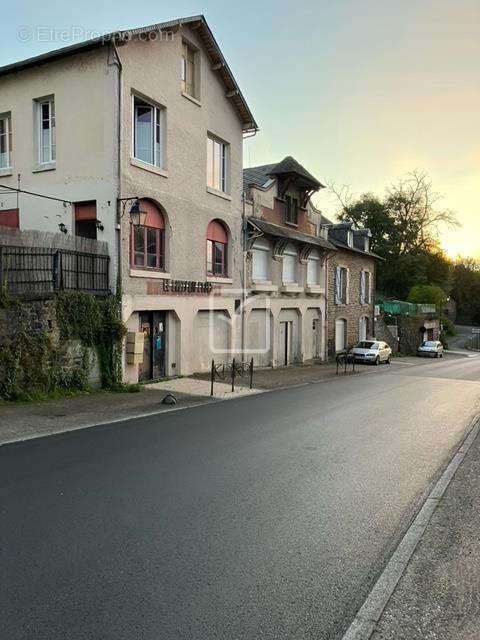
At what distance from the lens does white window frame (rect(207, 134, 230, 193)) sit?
64.4 ft

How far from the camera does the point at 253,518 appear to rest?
525cm

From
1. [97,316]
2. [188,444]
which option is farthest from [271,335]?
[188,444]

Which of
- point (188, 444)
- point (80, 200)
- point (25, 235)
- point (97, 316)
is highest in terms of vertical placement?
point (80, 200)

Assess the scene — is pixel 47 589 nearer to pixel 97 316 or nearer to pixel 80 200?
pixel 97 316

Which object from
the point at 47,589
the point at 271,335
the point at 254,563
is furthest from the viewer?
the point at 271,335

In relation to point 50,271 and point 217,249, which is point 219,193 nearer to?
point 217,249

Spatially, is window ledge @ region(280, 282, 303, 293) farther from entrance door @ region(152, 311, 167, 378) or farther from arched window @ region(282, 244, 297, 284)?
entrance door @ region(152, 311, 167, 378)

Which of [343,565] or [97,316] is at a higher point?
[97,316]

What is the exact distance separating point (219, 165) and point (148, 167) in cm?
498

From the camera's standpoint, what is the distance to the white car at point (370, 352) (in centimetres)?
3056

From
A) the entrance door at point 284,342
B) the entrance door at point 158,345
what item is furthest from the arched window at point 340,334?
the entrance door at point 158,345

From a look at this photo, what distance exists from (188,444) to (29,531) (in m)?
3.74

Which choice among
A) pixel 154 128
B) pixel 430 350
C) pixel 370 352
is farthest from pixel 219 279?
pixel 430 350

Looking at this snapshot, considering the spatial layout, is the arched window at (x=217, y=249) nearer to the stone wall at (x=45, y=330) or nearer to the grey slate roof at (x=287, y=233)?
the grey slate roof at (x=287, y=233)
